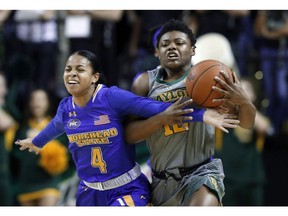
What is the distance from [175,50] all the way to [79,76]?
771 mm

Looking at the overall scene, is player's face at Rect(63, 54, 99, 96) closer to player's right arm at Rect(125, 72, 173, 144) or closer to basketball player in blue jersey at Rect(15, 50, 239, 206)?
basketball player in blue jersey at Rect(15, 50, 239, 206)

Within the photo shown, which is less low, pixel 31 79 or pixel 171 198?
pixel 31 79

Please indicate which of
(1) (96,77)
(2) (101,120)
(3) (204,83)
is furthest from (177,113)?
(1) (96,77)

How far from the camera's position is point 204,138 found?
15.7 feet

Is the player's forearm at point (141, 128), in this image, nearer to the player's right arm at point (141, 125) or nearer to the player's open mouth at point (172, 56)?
the player's right arm at point (141, 125)

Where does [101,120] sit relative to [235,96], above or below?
below

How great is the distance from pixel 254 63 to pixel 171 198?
3.69 meters

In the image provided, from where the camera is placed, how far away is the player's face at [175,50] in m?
4.68

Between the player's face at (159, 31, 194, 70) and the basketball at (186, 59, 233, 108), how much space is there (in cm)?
20

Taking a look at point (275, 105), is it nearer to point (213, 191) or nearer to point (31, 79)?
point (31, 79)

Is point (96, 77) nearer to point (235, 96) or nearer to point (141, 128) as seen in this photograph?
point (141, 128)

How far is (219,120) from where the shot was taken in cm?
436

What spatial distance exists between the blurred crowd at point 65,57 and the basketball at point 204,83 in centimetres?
323
